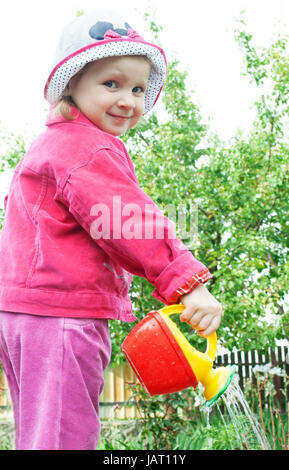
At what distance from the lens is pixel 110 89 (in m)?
1.51

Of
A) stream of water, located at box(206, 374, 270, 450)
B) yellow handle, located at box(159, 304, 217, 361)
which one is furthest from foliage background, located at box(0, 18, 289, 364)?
yellow handle, located at box(159, 304, 217, 361)

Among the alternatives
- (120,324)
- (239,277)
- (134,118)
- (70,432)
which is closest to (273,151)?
(239,277)

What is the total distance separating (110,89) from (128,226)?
1.38ft

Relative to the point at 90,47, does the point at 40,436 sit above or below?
below

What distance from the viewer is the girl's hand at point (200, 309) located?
4.34 feet

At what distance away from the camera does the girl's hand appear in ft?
4.34

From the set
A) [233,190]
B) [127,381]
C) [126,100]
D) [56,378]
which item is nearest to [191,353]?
[56,378]

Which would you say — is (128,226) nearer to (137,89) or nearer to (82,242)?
(82,242)

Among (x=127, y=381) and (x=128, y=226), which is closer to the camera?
(x=128, y=226)

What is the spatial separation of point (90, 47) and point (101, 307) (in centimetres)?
71

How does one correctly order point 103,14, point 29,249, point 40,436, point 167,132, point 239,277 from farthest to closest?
1. point 167,132
2. point 239,277
3. point 103,14
4. point 29,249
5. point 40,436

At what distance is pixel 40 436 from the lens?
4.29 feet

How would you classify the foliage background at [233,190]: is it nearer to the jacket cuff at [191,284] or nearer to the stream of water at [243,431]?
the stream of water at [243,431]

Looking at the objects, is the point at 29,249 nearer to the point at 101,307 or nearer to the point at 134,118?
the point at 101,307
